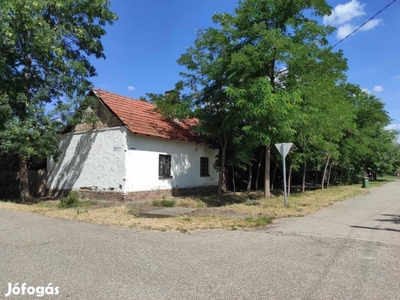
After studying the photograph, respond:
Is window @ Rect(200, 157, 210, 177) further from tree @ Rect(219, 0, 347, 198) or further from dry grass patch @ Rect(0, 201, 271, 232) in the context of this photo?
dry grass patch @ Rect(0, 201, 271, 232)

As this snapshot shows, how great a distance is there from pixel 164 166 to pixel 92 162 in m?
3.85

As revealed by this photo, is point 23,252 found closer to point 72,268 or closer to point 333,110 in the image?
point 72,268

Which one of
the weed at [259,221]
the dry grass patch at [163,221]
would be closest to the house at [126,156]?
the dry grass patch at [163,221]

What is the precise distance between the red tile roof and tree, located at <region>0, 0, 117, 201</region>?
1579 mm

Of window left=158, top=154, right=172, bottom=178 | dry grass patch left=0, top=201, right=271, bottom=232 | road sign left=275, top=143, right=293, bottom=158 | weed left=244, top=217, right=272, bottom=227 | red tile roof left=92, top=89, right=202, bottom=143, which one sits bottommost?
dry grass patch left=0, top=201, right=271, bottom=232

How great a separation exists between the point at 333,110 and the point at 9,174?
19.5 meters

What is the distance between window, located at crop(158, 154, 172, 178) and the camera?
1745 cm

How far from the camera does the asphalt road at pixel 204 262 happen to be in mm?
4340

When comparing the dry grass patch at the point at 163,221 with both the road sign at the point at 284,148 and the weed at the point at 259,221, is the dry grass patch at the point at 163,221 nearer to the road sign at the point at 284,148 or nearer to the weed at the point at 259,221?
the weed at the point at 259,221

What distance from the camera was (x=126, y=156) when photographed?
1566 centimetres

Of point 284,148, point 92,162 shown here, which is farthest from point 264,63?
point 92,162

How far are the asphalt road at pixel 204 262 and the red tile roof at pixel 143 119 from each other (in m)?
8.15

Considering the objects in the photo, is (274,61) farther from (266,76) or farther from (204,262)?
(204,262)

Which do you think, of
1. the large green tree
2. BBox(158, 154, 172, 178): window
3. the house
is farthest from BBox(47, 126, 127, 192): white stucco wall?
the large green tree
